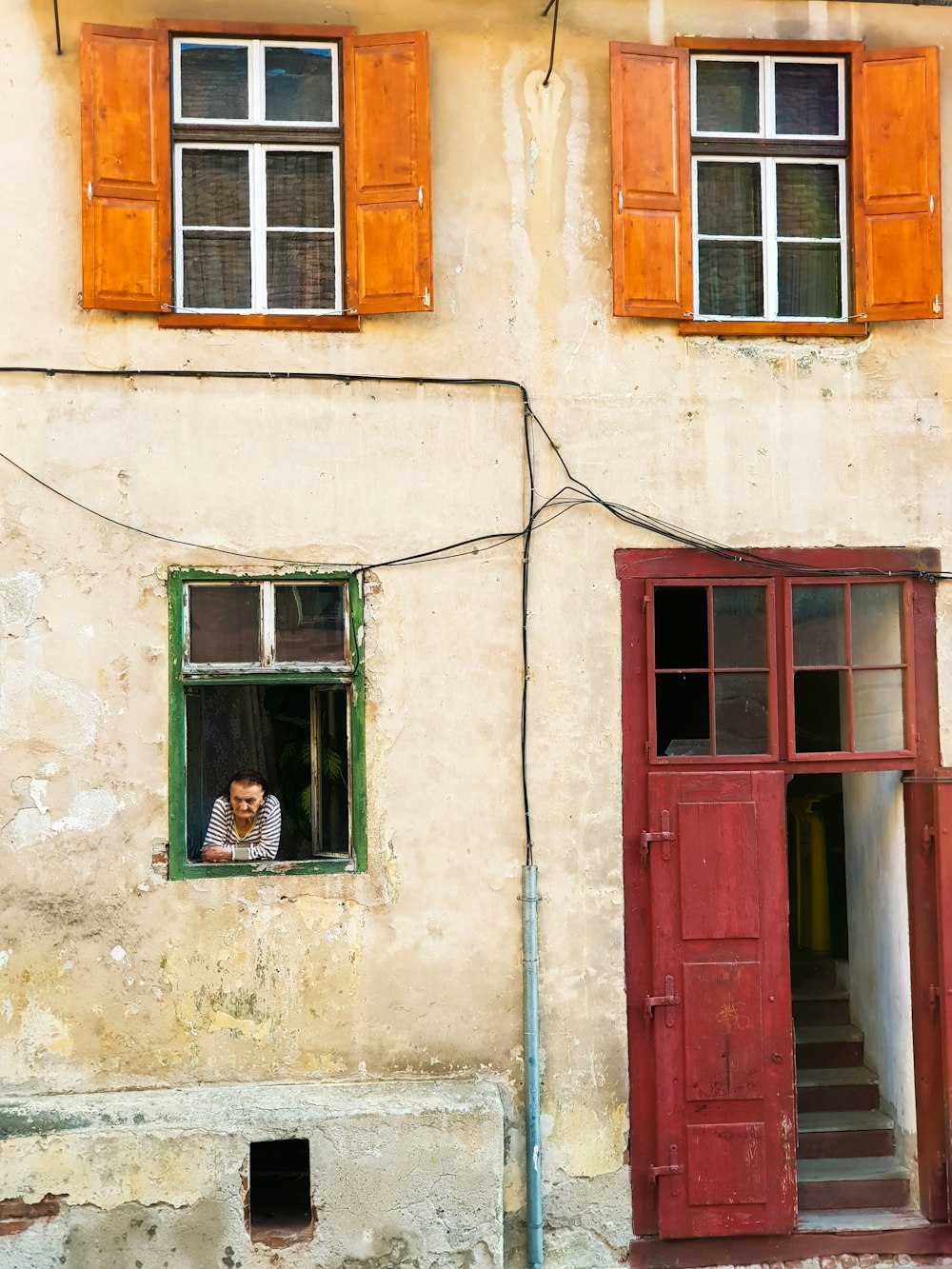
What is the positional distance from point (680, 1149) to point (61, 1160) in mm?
2996

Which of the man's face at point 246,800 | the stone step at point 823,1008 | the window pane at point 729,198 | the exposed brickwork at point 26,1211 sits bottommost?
the exposed brickwork at point 26,1211

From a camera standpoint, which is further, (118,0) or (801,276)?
(801,276)

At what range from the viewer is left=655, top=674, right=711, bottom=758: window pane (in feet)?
22.9

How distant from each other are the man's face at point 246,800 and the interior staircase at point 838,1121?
348cm

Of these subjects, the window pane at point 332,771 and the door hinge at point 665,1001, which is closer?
the door hinge at point 665,1001

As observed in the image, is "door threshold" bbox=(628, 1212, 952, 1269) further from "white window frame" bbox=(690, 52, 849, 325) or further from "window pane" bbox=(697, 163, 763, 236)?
"window pane" bbox=(697, 163, 763, 236)

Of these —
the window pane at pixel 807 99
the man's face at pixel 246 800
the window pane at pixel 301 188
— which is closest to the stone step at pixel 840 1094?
the man's face at pixel 246 800

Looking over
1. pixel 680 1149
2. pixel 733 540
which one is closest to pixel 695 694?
pixel 733 540

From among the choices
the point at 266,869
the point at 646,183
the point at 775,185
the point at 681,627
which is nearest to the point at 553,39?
the point at 646,183

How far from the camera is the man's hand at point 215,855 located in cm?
673

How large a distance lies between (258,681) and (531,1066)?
2362mm

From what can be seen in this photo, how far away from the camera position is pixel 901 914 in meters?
7.21

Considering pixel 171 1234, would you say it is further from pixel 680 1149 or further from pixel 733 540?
pixel 733 540

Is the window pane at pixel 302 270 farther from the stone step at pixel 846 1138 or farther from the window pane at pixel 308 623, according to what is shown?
the stone step at pixel 846 1138
